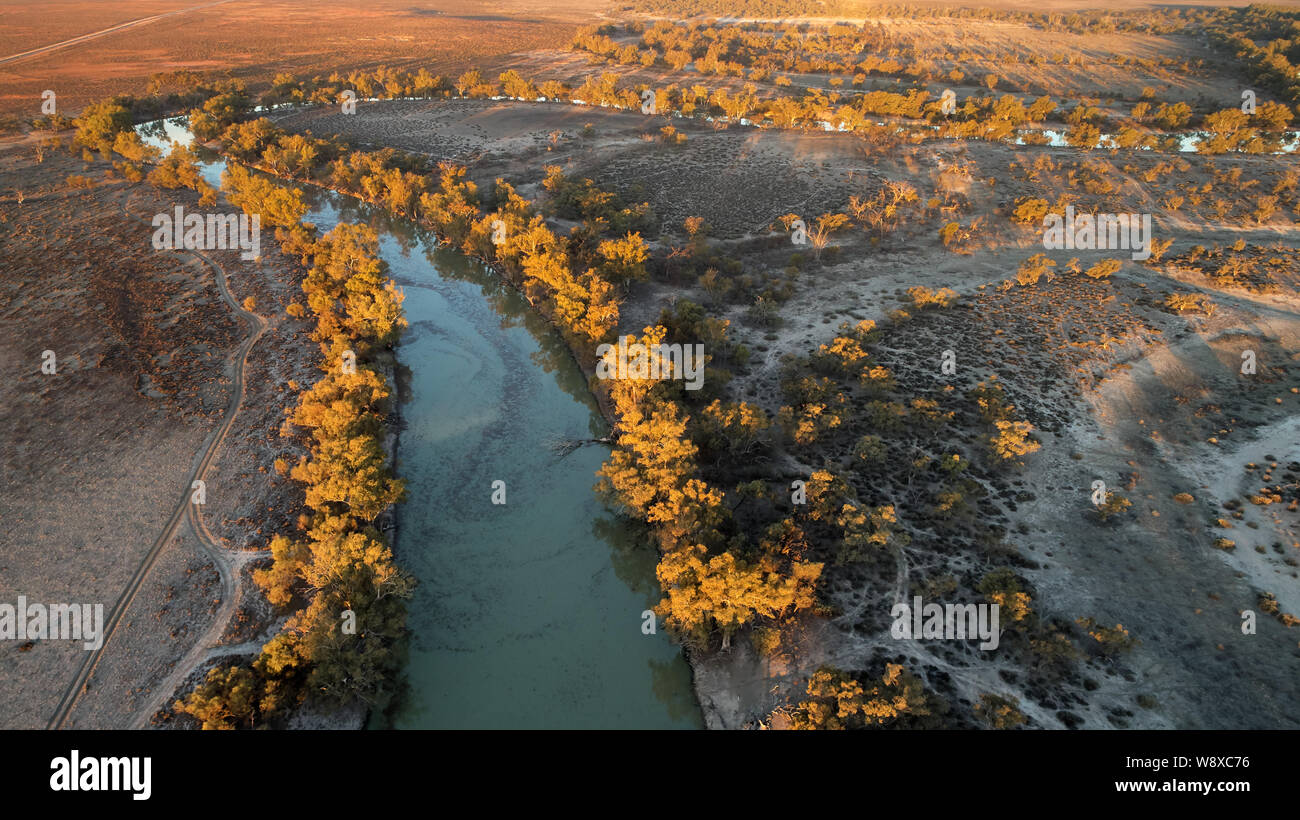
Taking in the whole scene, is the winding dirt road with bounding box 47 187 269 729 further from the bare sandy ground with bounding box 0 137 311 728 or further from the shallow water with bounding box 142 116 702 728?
the shallow water with bounding box 142 116 702 728

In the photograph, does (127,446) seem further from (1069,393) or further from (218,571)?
(1069,393)

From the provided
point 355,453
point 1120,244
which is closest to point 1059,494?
point 355,453

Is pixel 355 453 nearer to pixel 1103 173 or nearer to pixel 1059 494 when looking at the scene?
pixel 1059 494

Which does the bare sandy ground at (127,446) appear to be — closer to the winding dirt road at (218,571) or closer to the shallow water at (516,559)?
the winding dirt road at (218,571)

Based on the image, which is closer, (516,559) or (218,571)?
Result: (218,571)

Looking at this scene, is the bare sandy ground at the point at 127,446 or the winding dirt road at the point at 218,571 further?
the bare sandy ground at the point at 127,446

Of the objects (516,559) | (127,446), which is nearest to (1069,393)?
(516,559)

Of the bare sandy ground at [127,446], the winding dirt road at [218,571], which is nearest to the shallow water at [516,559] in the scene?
the winding dirt road at [218,571]
